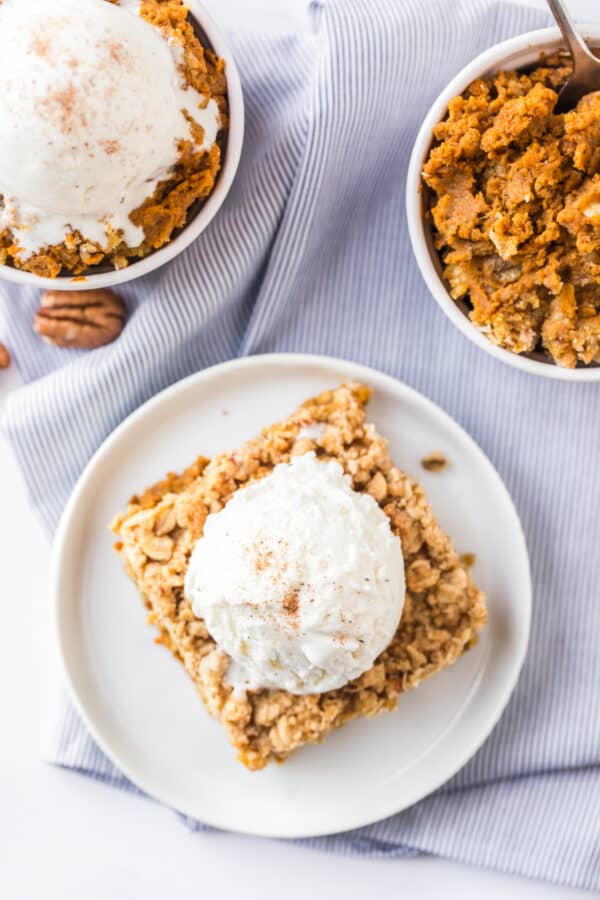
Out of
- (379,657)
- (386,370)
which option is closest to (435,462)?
(386,370)

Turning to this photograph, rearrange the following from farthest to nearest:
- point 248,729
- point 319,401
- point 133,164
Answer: point 319,401 → point 248,729 → point 133,164

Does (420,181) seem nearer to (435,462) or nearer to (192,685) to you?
(435,462)

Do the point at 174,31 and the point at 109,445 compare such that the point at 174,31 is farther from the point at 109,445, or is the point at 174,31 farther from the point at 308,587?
the point at 308,587

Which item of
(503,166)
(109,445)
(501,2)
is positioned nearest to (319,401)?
(109,445)

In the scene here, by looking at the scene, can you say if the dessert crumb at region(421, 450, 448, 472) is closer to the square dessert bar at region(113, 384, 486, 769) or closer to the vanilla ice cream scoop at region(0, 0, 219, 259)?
the square dessert bar at region(113, 384, 486, 769)

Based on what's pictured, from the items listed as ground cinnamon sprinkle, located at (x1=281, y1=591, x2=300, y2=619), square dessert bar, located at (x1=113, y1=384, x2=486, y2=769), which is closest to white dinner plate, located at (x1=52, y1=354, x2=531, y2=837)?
square dessert bar, located at (x1=113, y1=384, x2=486, y2=769)
